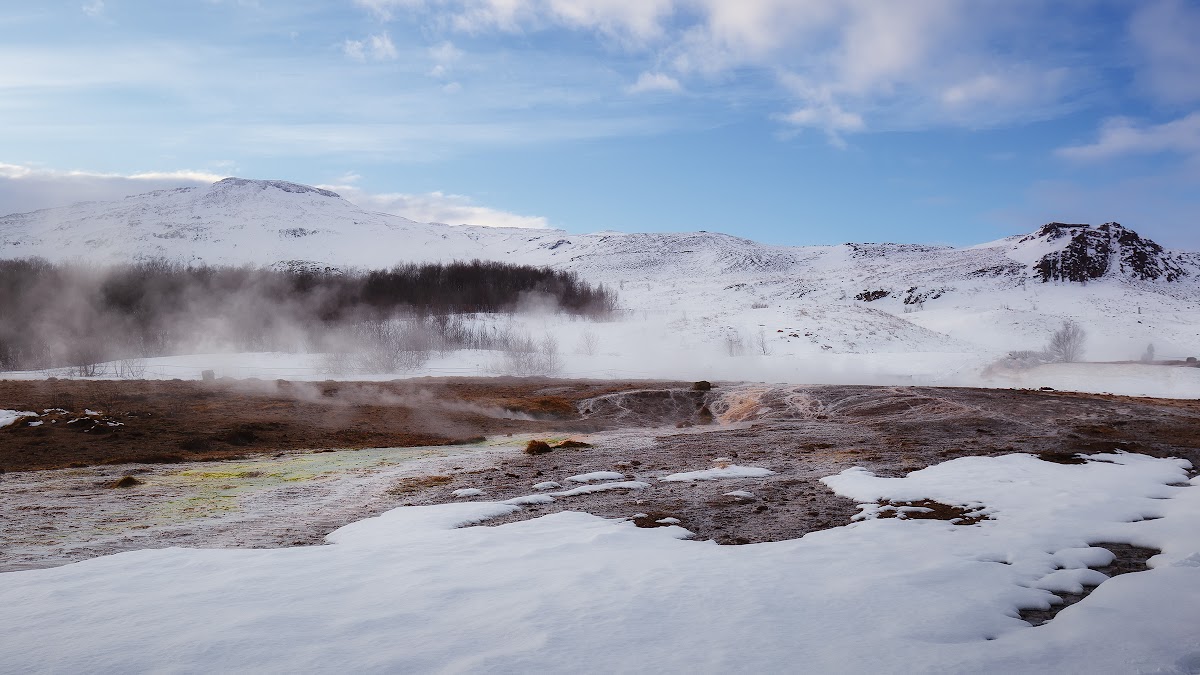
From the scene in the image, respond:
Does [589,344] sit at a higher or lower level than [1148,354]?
higher

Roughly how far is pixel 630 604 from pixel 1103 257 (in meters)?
122

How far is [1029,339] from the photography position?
197 ft

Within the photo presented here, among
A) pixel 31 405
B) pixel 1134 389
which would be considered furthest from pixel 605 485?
pixel 1134 389

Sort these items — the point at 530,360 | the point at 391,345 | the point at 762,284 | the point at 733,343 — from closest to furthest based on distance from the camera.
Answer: the point at 530,360 < the point at 391,345 < the point at 733,343 < the point at 762,284

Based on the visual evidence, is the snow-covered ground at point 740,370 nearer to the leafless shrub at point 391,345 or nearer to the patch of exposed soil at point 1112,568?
the leafless shrub at point 391,345

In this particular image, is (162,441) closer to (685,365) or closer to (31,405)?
(31,405)

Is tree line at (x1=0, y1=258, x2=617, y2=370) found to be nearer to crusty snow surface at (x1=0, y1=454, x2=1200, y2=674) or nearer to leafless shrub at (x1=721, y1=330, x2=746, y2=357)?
leafless shrub at (x1=721, y1=330, x2=746, y2=357)

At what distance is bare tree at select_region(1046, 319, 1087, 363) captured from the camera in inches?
2012

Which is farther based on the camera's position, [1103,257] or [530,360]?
[1103,257]

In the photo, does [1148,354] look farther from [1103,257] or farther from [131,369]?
[131,369]

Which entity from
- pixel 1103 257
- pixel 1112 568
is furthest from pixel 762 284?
pixel 1112 568

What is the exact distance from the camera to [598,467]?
14.6 meters

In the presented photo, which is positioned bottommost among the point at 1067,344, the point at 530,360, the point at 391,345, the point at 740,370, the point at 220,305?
the point at 740,370

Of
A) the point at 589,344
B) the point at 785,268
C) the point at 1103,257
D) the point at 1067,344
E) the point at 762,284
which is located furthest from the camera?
the point at 785,268
